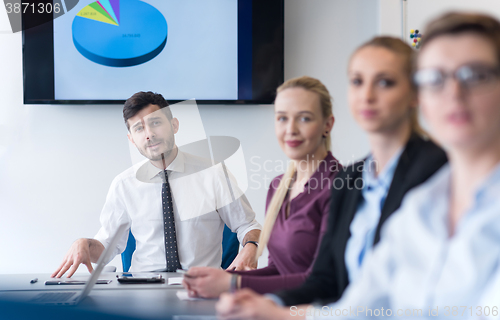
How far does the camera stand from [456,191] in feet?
1.99

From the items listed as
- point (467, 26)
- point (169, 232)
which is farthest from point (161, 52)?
point (467, 26)

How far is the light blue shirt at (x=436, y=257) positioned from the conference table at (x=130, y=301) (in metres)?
0.49

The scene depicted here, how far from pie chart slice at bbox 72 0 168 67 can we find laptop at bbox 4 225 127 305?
58.5 inches

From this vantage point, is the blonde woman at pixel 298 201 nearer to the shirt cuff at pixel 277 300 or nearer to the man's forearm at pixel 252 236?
the shirt cuff at pixel 277 300

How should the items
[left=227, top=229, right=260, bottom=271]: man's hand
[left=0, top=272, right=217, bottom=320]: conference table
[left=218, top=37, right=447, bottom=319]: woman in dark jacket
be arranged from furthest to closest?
[left=227, top=229, right=260, bottom=271]: man's hand, [left=0, top=272, right=217, bottom=320]: conference table, [left=218, top=37, right=447, bottom=319]: woman in dark jacket

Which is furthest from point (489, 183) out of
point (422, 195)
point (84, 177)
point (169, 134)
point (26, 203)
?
point (26, 203)

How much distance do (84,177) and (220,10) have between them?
4.22ft

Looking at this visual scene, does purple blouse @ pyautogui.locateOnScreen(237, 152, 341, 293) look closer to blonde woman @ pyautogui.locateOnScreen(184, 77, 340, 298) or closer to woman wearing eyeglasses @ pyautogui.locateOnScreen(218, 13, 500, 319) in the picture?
blonde woman @ pyautogui.locateOnScreen(184, 77, 340, 298)

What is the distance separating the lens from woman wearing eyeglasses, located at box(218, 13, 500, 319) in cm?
54

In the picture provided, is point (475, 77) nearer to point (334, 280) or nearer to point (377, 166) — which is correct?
point (377, 166)

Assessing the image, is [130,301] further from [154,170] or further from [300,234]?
[154,170]

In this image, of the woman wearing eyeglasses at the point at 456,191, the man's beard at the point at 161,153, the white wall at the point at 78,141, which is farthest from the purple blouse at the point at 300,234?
the white wall at the point at 78,141

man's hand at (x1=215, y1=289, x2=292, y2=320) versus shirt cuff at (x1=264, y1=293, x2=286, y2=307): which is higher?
man's hand at (x1=215, y1=289, x2=292, y2=320)

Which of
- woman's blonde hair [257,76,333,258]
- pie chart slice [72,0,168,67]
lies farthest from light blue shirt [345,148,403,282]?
pie chart slice [72,0,168,67]
